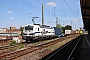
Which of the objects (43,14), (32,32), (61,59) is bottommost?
(61,59)

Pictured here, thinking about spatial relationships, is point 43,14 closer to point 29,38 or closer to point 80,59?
point 29,38

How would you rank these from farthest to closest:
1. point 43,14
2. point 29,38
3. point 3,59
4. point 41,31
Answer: point 43,14, point 41,31, point 29,38, point 3,59

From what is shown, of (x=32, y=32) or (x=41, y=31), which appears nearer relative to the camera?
(x=32, y=32)

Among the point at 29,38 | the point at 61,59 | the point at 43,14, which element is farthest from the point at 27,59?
the point at 43,14

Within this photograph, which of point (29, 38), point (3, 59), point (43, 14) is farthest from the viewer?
point (43, 14)

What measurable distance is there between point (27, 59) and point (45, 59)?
140 cm

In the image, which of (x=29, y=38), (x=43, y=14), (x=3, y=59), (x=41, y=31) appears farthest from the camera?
(x=43, y=14)

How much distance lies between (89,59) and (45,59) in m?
3.28

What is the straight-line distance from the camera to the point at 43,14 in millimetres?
37531

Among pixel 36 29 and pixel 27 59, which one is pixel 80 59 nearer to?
pixel 27 59

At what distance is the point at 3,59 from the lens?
40.1 feet

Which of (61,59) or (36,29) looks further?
(36,29)

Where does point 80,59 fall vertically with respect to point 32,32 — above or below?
below

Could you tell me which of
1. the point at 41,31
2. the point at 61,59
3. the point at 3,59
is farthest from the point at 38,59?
the point at 41,31
